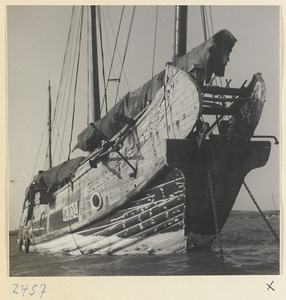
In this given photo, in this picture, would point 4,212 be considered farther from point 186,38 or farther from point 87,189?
point 186,38

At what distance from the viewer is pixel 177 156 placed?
19.4ft

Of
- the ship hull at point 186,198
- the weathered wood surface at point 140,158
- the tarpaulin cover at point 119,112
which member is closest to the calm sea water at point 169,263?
the ship hull at point 186,198

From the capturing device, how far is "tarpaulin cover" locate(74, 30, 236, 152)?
5.88 m

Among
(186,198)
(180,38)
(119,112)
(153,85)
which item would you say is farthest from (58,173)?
(180,38)

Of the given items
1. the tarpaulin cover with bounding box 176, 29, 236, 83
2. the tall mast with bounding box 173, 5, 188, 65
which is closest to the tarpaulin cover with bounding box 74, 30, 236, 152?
the tarpaulin cover with bounding box 176, 29, 236, 83

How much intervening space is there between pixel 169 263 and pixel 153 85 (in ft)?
8.20

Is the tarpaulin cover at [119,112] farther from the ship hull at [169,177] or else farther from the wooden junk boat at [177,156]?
the ship hull at [169,177]

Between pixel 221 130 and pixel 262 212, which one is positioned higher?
pixel 221 130

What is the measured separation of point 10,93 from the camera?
18.8 ft

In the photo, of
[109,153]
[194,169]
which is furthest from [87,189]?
[194,169]

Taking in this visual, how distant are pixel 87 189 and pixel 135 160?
138cm
